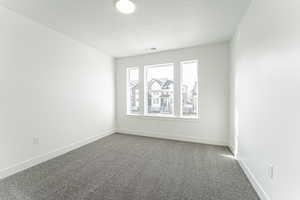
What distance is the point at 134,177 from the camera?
6.60 feet

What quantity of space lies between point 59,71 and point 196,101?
340 cm

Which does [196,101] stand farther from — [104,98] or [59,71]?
[59,71]

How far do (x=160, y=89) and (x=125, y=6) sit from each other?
2.57m

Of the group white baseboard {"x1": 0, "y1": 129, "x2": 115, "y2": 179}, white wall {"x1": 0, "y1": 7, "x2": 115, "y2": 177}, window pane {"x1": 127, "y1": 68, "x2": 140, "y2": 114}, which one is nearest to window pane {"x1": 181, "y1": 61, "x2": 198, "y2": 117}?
window pane {"x1": 127, "y1": 68, "x2": 140, "y2": 114}

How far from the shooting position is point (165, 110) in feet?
13.4

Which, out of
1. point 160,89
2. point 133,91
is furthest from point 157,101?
point 133,91

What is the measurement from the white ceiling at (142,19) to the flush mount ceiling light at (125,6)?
9cm

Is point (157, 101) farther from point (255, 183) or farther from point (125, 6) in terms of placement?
point (255, 183)

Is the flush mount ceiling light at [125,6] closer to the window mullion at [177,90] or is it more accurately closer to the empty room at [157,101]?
the empty room at [157,101]

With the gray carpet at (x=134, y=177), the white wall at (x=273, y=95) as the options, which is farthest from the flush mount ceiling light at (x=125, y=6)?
the gray carpet at (x=134, y=177)

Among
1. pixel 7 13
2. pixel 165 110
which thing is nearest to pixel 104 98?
pixel 165 110

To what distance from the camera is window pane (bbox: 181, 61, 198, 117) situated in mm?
3688

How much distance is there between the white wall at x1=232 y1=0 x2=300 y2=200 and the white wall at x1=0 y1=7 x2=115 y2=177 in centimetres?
346

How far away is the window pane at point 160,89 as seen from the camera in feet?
13.1
